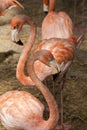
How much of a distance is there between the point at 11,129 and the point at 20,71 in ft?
2.59

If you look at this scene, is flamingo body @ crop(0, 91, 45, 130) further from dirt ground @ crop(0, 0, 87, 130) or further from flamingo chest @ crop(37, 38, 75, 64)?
flamingo chest @ crop(37, 38, 75, 64)

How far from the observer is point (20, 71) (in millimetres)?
3678

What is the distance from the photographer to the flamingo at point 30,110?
2924 mm

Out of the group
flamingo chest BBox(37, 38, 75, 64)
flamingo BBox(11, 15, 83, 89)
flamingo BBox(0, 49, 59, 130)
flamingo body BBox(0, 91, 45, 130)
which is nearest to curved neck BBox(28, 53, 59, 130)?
flamingo BBox(0, 49, 59, 130)

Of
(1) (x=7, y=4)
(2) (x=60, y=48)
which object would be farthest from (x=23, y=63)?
(1) (x=7, y=4)

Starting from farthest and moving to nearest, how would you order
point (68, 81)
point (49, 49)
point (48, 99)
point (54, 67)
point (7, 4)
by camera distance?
point (7, 4) < point (68, 81) < point (49, 49) < point (48, 99) < point (54, 67)

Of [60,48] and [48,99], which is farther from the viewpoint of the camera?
[60,48]

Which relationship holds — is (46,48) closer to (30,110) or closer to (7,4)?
(30,110)

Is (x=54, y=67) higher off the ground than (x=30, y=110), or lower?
higher

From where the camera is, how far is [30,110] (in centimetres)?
301

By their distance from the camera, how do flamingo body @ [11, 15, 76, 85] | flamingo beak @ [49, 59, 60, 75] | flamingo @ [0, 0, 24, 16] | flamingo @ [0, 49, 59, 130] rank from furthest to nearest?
1. flamingo @ [0, 0, 24, 16]
2. flamingo body @ [11, 15, 76, 85]
3. flamingo @ [0, 49, 59, 130]
4. flamingo beak @ [49, 59, 60, 75]

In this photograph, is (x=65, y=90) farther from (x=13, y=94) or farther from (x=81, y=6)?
(x=81, y=6)

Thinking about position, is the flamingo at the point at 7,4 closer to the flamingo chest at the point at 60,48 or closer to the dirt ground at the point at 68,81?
the dirt ground at the point at 68,81

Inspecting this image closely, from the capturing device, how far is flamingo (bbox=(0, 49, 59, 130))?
9.59ft
